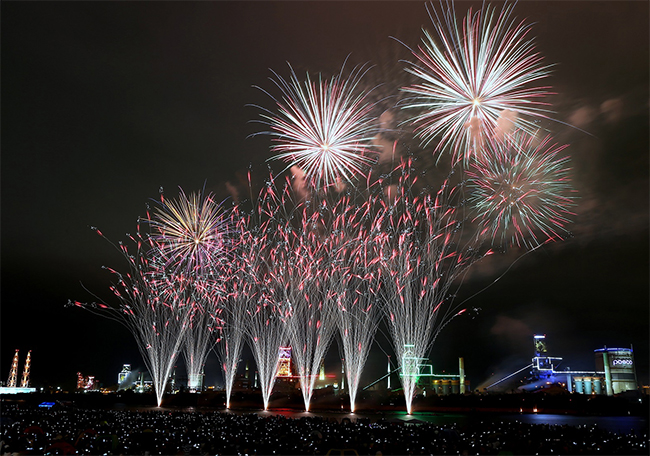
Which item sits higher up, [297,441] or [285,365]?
[285,365]

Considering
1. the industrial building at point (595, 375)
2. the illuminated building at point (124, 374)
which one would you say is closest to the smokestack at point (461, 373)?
the industrial building at point (595, 375)

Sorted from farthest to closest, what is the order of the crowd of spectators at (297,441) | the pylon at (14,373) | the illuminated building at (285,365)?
the pylon at (14,373) < the illuminated building at (285,365) < the crowd of spectators at (297,441)

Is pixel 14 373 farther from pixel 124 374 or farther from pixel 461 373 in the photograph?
pixel 461 373

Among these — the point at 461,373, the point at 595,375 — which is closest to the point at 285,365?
the point at 461,373

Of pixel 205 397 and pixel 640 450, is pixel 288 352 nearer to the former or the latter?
pixel 205 397

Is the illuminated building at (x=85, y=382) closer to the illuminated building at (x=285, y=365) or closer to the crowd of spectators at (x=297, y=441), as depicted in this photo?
the illuminated building at (x=285, y=365)

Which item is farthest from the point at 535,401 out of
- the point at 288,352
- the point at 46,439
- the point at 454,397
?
the point at 46,439

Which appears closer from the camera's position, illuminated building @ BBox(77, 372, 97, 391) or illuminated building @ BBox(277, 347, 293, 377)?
illuminated building @ BBox(277, 347, 293, 377)

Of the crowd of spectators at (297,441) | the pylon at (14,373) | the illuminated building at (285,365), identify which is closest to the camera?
the crowd of spectators at (297,441)

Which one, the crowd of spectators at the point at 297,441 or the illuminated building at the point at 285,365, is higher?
the illuminated building at the point at 285,365

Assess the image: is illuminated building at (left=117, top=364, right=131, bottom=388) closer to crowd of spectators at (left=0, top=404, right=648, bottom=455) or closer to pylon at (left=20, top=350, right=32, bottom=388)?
pylon at (left=20, top=350, right=32, bottom=388)

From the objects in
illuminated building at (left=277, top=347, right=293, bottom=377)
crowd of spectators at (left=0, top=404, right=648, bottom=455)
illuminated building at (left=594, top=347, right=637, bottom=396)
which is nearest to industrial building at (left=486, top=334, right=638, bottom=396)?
illuminated building at (left=594, top=347, right=637, bottom=396)

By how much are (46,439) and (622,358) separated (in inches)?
7066

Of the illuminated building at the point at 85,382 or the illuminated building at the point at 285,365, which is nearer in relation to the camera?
the illuminated building at the point at 285,365
